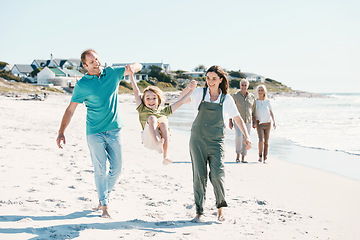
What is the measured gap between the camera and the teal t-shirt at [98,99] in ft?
13.5

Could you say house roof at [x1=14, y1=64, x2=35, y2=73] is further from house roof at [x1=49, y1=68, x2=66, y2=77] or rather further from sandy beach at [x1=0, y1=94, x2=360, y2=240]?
sandy beach at [x1=0, y1=94, x2=360, y2=240]

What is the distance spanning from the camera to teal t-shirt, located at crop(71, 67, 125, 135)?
4.11 meters

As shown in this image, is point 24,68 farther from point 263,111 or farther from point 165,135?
point 165,135

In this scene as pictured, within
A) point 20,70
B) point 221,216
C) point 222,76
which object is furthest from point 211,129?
point 20,70

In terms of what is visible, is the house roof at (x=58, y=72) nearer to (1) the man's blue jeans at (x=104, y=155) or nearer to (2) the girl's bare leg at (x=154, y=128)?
(1) the man's blue jeans at (x=104, y=155)

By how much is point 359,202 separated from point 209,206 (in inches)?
104

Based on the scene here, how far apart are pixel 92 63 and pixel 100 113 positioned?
62 centimetres

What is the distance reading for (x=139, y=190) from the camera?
5.73 m

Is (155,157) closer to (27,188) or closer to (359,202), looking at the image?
(27,188)

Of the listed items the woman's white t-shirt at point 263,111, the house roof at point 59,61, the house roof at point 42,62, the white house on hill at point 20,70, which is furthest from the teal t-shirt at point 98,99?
the house roof at point 42,62

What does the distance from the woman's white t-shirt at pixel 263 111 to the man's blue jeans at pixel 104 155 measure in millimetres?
5258

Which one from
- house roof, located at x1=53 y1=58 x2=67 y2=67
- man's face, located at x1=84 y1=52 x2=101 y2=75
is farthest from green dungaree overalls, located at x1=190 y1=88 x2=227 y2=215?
house roof, located at x1=53 y1=58 x2=67 y2=67

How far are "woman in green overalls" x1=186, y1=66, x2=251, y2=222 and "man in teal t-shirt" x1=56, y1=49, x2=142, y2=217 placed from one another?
100 centimetres

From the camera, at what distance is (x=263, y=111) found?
8.74 meters
